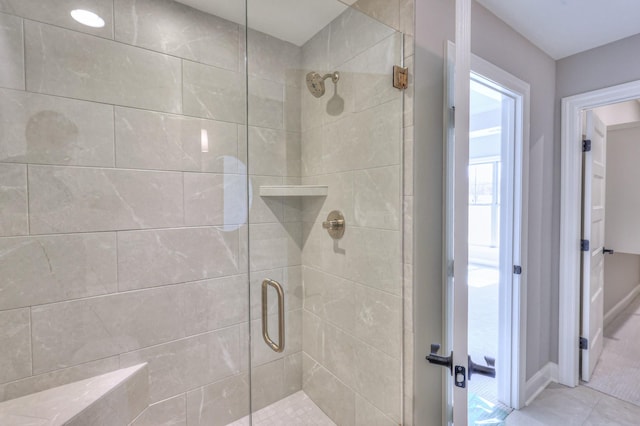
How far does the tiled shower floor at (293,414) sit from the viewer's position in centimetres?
140

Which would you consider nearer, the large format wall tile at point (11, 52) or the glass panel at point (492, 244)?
the large format wall tile at point (11, 52)

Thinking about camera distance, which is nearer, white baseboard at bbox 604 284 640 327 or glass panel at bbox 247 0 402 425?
glass panel at bbox 247 0 402 425

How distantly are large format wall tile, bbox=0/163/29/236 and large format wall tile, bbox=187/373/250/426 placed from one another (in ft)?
3.68

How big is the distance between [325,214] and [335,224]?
0.07 m

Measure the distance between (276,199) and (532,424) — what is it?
2.05m

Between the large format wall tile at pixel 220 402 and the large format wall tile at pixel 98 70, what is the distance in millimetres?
→ 1538

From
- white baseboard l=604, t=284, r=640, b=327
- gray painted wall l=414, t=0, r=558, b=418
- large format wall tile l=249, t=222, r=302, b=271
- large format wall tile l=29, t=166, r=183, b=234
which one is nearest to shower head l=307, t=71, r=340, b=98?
gray painted wall l=414, t=0, r=558, b=418

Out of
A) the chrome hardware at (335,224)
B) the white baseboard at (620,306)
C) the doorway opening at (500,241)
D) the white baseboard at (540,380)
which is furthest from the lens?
the white baseboard at (620,306)

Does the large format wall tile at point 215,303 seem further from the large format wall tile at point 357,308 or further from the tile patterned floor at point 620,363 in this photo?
the tile patterned floor at point 620,363

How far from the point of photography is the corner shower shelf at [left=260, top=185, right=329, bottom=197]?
1366 mm

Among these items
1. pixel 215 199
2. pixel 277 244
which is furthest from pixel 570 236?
pixel 215 199

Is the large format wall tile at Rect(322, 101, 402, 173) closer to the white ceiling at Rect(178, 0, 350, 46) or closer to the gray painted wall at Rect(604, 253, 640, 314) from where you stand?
the white ceiling at Rect(178, 0, 350, 46)

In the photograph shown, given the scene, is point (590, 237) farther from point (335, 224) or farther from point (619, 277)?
point (619, 277)

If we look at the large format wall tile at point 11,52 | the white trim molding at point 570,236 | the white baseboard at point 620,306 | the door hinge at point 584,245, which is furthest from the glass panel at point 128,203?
the white baseboard at point 620,306
